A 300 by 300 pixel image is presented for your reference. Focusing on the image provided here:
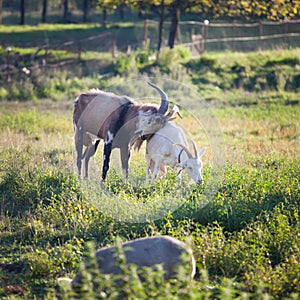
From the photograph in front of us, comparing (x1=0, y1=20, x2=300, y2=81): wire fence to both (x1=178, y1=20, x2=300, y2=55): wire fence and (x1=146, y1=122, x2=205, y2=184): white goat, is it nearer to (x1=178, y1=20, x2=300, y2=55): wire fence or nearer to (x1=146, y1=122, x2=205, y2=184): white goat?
(x1=178, y1=20, x2=300, y2=55): wire fence

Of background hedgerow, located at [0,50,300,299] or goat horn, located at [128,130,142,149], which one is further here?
goat horn, located at [128,130,142,149]

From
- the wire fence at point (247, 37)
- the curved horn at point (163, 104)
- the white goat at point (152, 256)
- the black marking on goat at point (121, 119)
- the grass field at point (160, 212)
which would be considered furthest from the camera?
the wire fence at point (247, 37)

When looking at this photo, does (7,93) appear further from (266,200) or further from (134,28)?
(134,28)

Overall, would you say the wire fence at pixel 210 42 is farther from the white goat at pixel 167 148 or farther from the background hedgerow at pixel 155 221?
the white goat at pixel 167 148

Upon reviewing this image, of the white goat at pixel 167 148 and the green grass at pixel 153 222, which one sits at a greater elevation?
the white goat at pixel 167 148

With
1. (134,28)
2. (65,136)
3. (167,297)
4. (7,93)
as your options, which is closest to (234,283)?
(167,297)

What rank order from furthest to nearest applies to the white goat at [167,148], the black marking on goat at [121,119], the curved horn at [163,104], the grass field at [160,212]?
the black marking on goat at [121,119] < the white goat at [167,148] < the curved horn at [163,104] < the grass field at [160,212]

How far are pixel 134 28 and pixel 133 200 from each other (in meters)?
32.6

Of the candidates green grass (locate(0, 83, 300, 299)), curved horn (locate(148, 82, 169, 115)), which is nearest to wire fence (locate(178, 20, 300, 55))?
green grass (locate(0, 83, 300, 299))

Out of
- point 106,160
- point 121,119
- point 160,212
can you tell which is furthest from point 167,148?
point 160,212

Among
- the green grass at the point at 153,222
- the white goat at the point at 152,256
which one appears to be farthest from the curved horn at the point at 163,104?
the white goat at the point at 152,256

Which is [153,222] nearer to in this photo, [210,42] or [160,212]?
[160,212]

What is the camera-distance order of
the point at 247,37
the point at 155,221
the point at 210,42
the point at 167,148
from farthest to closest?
the point at 247,37
the point at 210,42
the point at 167,148
the point at 155,221

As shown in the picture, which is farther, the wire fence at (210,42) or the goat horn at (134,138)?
the wire fence at (210,42)
